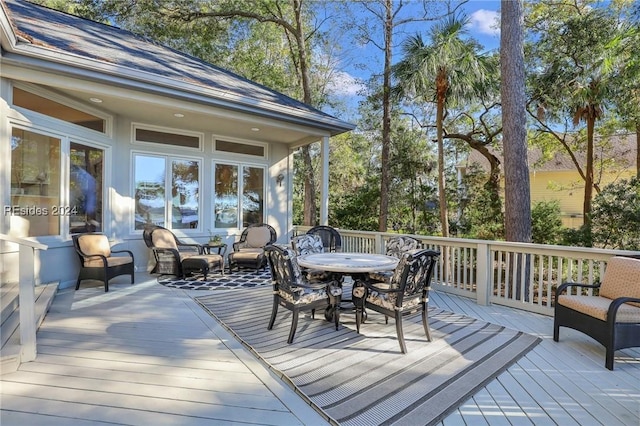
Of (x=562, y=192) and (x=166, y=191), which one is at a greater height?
(x=562, y=192)

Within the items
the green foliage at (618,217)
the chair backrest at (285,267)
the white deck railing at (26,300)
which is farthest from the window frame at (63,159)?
the green foliage at (618,217)

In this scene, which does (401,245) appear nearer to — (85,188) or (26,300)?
(26,300)

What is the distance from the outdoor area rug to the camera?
2.22 metres

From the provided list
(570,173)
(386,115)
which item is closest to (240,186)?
(386,115)

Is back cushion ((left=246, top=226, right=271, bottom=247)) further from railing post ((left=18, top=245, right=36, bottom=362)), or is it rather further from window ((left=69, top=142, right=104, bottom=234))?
railing post ((left=18, top=245, right=36, bottom=362))

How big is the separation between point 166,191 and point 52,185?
6.91 ft

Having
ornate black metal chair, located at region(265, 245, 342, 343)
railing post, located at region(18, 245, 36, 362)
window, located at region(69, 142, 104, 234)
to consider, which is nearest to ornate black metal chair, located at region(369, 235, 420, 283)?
ornate black metal chair, located at region(265, 245, 342, 343)

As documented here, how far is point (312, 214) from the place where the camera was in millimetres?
10844

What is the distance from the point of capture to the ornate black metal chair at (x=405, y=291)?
121 inches

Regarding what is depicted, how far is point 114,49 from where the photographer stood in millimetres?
5715

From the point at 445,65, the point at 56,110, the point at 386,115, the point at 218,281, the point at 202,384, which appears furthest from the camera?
the point at 386,115

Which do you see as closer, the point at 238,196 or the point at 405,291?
the point at 405,291

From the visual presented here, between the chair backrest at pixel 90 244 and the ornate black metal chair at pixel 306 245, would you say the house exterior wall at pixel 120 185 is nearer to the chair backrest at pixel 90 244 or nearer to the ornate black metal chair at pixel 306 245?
the chair backrest at pixel 90 244

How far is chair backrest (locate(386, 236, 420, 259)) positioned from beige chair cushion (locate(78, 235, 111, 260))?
14.8 ft
